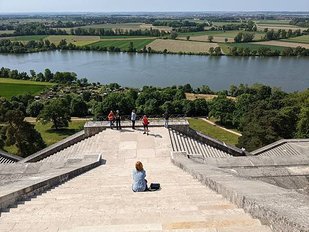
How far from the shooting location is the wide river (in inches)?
3159

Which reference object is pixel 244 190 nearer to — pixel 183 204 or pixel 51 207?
pixel 183 204

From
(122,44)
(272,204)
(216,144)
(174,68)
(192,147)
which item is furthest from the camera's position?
(122,44)

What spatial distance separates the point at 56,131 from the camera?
156 ft

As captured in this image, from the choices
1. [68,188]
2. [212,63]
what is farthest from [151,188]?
[212,63]

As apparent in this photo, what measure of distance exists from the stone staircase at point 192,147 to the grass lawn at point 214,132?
74.0ft

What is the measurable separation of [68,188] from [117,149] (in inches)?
272

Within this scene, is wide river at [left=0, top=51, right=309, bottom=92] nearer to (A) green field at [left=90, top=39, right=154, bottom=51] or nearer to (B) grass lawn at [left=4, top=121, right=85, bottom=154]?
(A) green field at [left=90, top=39, right=154, bottom=51]

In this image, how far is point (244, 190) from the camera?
18.9ft

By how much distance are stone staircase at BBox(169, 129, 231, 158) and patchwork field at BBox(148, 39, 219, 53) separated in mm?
113065

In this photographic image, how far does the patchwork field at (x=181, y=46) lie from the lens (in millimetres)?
131700

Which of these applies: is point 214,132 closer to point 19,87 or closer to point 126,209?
point 126,209

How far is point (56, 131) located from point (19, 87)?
3706 centimetres

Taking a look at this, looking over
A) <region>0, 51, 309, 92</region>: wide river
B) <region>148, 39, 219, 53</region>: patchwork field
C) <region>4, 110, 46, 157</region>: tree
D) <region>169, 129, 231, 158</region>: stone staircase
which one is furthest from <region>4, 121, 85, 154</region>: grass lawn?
<region>148, 39, 219, 53</region>: patchwork field

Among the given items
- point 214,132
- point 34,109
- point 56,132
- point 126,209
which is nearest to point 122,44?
point 34,109
